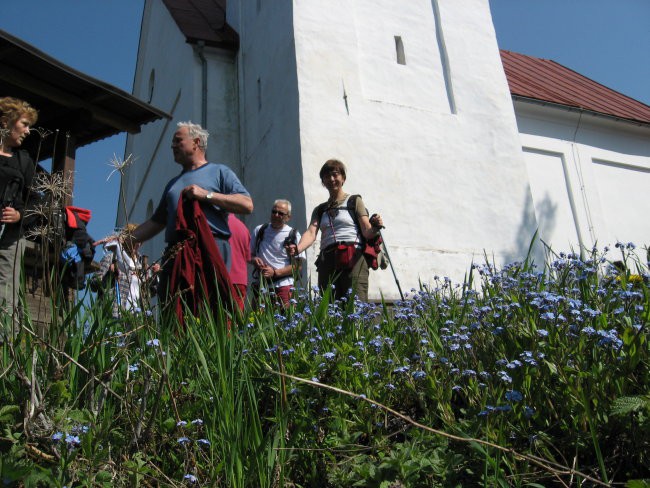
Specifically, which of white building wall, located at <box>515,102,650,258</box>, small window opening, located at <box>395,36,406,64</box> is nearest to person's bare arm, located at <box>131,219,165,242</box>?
small window opening, located at <box>395,36,406,64</box>

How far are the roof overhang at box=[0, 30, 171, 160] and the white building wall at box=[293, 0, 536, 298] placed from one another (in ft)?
9.55

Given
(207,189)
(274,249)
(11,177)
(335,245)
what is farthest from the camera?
(274,249)

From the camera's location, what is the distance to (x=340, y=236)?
5.85 meters

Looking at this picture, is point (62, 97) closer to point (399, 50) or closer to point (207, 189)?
point (207, 189)

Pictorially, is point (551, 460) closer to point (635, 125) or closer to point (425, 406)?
point (425, 406)

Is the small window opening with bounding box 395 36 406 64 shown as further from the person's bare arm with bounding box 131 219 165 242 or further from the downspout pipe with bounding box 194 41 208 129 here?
the person's bare arm with bounding box 131 219 165 242

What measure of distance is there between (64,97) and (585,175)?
12552mm

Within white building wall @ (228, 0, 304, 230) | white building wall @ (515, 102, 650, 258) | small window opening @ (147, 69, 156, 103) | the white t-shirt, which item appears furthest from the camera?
small window opening @ (147, 69, 156, 103)

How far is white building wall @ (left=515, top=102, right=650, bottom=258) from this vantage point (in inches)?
635

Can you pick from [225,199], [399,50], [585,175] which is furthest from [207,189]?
[585,175]

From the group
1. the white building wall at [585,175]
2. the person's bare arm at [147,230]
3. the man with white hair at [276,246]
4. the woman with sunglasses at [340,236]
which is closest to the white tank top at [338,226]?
the woman with sunglasses at [340,236]

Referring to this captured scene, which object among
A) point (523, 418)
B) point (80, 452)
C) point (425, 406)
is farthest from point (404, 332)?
point (80, 452)

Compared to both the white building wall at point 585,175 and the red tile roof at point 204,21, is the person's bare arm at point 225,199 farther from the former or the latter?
the white building wall at point 585,175

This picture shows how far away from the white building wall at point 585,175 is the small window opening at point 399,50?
483 centimetres
